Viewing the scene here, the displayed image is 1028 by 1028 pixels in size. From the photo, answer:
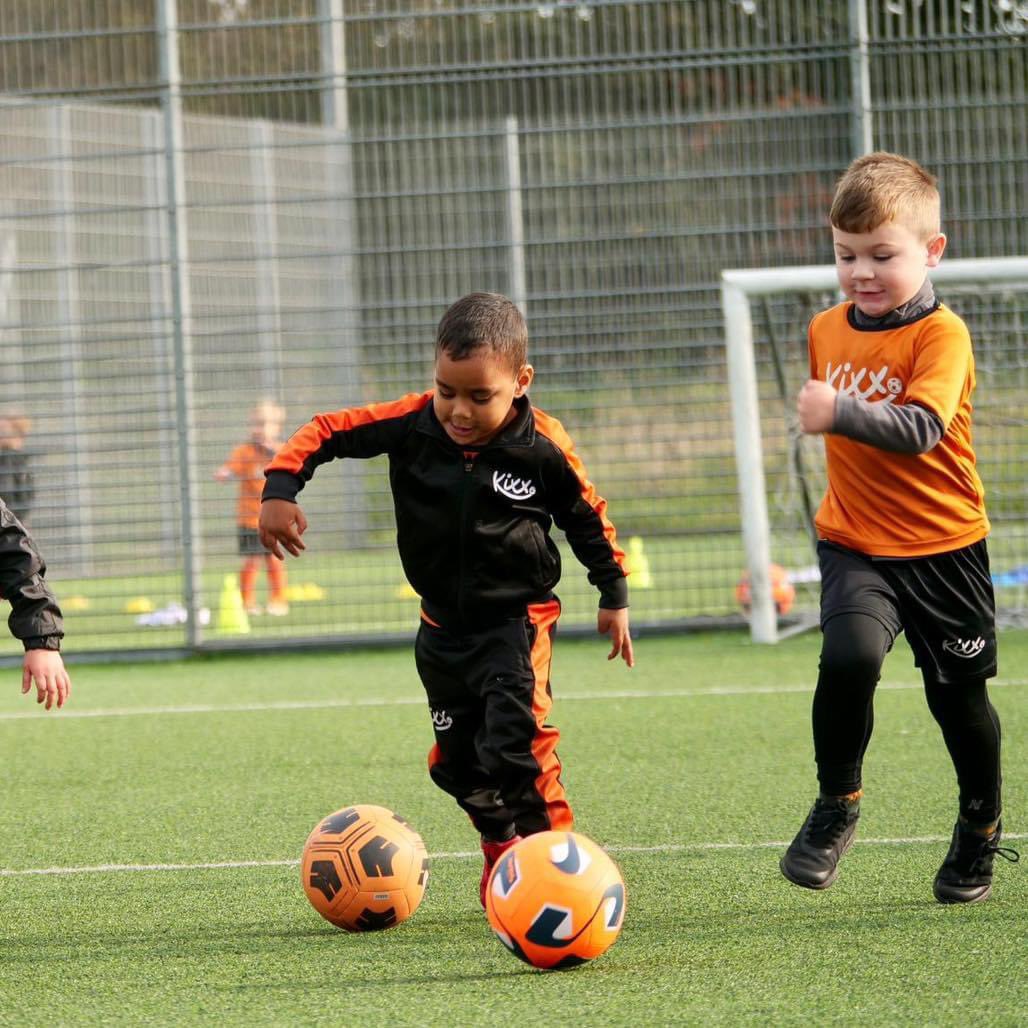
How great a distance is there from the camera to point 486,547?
3.87 metres

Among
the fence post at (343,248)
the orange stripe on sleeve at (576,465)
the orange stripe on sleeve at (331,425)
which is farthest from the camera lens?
the fence post at (343,248)

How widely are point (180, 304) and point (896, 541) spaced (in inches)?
275

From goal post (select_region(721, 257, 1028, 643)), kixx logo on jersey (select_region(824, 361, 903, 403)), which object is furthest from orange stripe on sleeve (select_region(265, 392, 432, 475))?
goal post (select_region(721, 257, 1028, 643))

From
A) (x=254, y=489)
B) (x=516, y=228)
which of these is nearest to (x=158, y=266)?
(x=254, y=489)

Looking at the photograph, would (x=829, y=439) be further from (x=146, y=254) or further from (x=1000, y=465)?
(x=146, y=254)

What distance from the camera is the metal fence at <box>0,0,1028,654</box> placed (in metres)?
9.88

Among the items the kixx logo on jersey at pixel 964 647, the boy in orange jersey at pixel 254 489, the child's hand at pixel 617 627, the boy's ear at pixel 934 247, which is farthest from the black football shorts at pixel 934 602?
the boy in orange jersey at pixel 254 489

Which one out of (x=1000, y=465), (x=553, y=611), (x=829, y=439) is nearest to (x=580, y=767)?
(x=553, y=611)

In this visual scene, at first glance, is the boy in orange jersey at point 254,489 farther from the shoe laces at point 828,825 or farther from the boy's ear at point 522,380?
the shoe laces at point 828,825

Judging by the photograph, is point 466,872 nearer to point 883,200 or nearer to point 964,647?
point 964,647

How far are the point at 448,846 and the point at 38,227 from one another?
1043 centimetres

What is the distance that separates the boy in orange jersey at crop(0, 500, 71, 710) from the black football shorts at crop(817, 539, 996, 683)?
5.93 feet

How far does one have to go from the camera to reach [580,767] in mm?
5840

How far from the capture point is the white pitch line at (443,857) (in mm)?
4410
